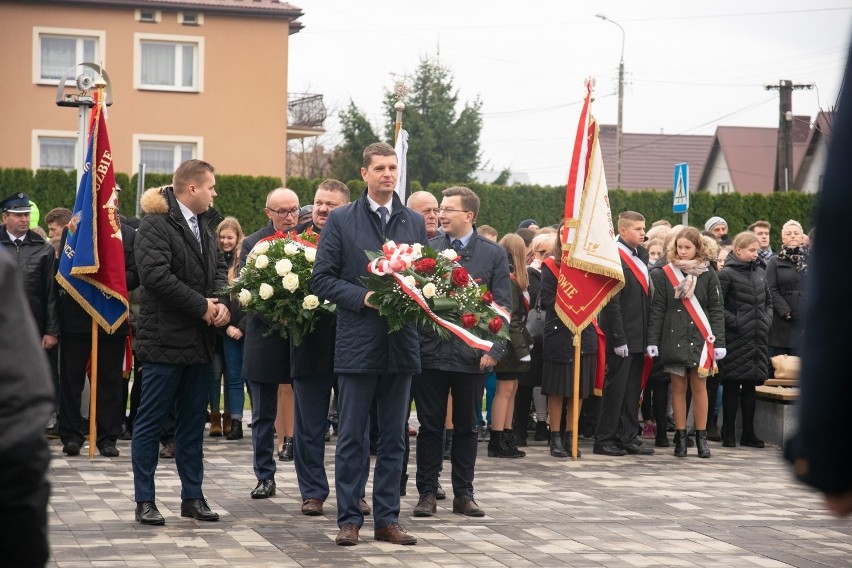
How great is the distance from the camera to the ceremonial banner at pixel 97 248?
1116 cm

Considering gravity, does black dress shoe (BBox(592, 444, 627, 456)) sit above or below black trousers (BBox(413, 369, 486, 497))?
below

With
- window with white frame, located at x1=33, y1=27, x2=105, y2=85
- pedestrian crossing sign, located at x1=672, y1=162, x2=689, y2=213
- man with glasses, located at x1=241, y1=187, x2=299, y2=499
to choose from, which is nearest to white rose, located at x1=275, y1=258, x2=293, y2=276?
man with glasses, located at x1=241, y1=187, x2=299, y2=499

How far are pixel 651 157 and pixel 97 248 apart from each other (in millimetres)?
68850

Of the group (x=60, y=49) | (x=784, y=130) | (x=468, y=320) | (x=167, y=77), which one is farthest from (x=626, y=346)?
(x=784, y=130)

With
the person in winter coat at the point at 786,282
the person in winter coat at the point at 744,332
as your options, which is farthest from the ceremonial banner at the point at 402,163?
the person in winter coat at the point at 786,282

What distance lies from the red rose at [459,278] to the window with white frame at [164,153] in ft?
111

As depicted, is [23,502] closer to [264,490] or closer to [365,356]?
[365,356]

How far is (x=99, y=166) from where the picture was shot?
11.4 m

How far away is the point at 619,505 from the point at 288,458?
3325 mm

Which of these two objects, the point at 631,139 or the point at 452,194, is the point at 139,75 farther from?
the point at 631,139

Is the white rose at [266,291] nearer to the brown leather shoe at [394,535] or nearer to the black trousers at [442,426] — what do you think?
the black trousers at [442,426]

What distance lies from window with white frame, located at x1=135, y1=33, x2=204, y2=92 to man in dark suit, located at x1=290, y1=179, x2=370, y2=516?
3338 centimetres

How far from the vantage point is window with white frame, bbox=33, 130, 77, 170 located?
130 feet

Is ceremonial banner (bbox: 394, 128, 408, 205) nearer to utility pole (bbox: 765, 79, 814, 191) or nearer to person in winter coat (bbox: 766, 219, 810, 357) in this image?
person in winter coat (bbox: 766, 219, 810, 357)
